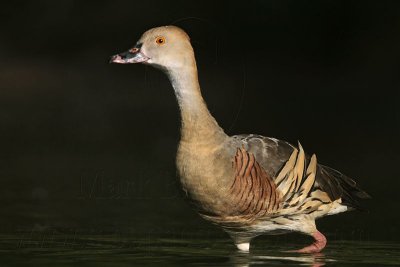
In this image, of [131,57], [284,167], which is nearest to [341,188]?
[284,167]

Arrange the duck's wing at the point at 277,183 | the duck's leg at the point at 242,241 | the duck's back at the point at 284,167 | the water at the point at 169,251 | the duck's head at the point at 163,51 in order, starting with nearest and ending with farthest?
1. the duck's head at the point at 163,51
2. the water at the point at 169,251
3. the duck's wing at the point at 277,183
4. the duck's back at the point at 284,167
5. the duck's leg at the point at 242,241

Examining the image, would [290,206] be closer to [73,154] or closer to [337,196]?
[337,196]

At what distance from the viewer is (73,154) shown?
72.5ft

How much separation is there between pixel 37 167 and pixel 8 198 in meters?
3.84

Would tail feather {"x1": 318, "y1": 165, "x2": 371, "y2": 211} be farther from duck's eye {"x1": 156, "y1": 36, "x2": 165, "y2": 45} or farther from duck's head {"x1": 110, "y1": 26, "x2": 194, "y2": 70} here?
duck's eye {"x1": 156, "y1": 36, "x2": 165, "y2": 45}

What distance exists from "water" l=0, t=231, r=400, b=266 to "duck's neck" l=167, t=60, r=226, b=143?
1185 millimetres

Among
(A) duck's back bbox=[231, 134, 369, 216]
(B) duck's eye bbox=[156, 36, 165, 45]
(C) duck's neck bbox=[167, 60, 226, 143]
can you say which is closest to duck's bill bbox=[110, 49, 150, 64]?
(B) duck's eye bbox=[156, 36, 165, 45]

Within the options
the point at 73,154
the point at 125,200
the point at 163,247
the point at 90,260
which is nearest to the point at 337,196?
the point at 163,247

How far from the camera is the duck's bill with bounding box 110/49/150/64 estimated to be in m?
11.5

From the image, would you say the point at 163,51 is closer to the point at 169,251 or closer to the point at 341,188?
the point at 169,251

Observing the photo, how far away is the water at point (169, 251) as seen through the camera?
37.9 ft

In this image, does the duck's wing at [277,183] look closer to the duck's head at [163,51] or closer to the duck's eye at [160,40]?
the duck's head at [163,51]

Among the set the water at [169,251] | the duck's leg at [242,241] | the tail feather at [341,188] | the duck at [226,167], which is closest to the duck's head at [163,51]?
the duck at [226,167]

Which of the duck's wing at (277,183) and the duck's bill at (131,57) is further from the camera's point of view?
the duck's wing at (277,183)
